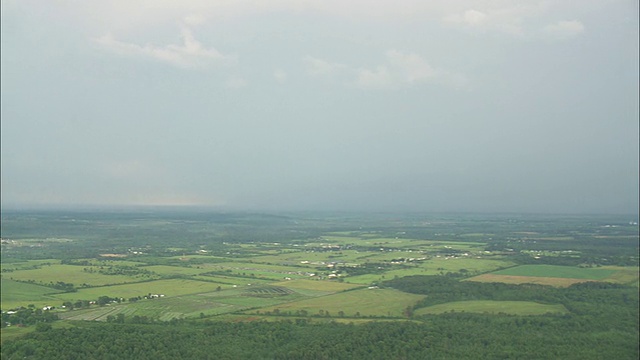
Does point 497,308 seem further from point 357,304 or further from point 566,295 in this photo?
point 357,304

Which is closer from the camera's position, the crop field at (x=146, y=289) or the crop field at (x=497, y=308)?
the crop field at (x=497, y=308)

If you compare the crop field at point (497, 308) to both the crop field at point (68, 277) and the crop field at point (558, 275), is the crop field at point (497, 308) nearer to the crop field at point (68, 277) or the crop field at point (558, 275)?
the crop field at point (558, 275)

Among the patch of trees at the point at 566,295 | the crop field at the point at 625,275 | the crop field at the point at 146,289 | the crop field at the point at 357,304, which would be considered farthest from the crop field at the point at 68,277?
the crop field at the point at 625,275

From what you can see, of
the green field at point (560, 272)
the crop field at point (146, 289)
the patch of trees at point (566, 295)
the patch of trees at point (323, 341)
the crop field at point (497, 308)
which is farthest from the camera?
the green field at point (560, 272)

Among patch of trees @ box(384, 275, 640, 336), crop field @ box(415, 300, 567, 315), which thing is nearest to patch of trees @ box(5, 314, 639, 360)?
patch of trees @ box(384, 275, 640, 336)

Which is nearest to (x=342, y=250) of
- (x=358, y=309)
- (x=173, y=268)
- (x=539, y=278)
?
(x=173, y=268)

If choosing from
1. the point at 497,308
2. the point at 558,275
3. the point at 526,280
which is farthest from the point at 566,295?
the point at 558,275

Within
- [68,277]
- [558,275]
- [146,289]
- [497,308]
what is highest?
[558,275]
